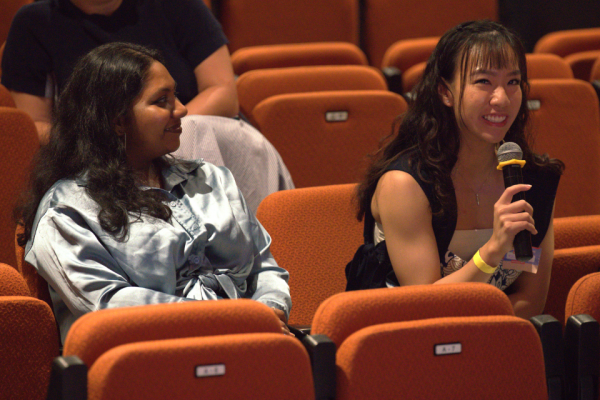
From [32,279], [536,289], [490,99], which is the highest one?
[490,99]

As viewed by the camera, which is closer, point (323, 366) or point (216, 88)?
point (323, 366)

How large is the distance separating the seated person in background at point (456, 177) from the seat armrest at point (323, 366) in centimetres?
24

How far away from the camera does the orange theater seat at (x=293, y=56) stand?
155 cm

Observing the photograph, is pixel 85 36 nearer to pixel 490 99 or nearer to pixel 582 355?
pixel 490 99

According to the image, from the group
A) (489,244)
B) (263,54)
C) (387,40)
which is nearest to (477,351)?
(489,244)

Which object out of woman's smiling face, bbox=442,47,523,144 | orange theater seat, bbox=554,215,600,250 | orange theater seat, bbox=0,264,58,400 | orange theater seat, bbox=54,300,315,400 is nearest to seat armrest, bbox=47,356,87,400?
orange theater seat, bbox=54,300,315,400

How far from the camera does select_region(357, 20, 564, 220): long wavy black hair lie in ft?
2.74

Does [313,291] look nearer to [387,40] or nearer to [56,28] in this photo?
[56,28]

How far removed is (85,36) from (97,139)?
425mm

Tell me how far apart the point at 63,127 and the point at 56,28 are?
41cm

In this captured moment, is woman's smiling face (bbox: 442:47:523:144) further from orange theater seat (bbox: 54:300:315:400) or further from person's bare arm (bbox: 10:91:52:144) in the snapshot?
person's bare arm (bbox: 10:91:52:144)

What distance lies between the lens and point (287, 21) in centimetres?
183

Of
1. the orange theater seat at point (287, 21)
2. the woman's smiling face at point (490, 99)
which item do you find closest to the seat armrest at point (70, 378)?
the woman's smiling face at point (490, 99)

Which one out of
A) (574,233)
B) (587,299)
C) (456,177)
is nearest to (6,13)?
(456,177)
